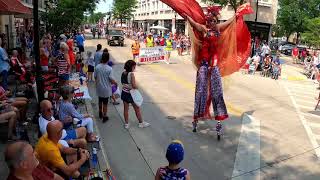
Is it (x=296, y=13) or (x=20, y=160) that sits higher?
(x=296, y=13)

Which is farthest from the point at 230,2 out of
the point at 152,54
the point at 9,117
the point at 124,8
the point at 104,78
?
the point at 124,8

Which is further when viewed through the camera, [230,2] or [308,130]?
[230,2]

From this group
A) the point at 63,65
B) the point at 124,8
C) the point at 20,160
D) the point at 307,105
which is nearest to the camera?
the point at 20,160

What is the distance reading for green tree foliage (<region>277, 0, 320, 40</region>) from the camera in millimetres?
A: 52931

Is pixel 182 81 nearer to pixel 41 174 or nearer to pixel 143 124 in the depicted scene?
pixel 143 124

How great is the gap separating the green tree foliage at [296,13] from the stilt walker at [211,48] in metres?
47.5

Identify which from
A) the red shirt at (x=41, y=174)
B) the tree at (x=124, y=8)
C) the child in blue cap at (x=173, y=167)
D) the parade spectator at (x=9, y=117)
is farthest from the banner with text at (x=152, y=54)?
the tree at (x=124, y=8)

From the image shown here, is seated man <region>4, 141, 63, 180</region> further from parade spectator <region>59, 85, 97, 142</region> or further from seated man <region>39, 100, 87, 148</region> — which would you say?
parade spectator <region>59, 85, 97, 142</region>

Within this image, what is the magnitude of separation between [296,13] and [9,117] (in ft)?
175

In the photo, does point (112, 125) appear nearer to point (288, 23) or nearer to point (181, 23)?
point (181, 23)

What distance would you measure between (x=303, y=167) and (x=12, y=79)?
10078 millimetres

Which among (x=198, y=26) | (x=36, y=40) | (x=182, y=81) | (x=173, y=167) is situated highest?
(x=198, y=26)

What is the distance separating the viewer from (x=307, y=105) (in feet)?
43.2

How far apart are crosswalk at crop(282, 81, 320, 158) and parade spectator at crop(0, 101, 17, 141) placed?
6.03 metres
